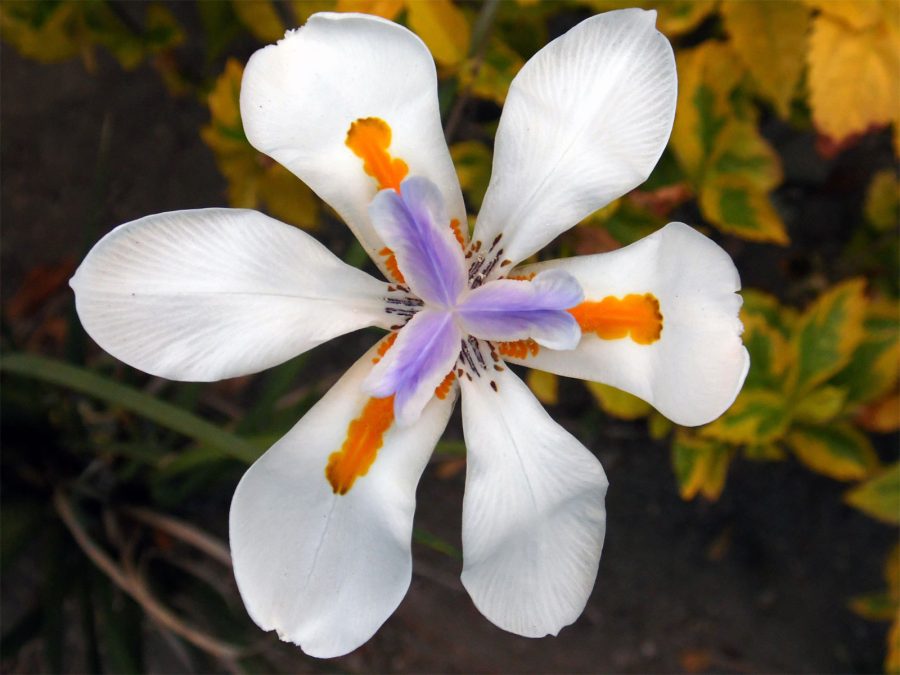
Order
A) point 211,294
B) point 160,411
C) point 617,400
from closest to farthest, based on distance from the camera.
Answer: point 211,294 < point 160,411 < point 617,400

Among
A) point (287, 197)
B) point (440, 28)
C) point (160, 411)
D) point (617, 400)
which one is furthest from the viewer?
point (287, 197)

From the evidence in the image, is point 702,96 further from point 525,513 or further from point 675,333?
point 525,513

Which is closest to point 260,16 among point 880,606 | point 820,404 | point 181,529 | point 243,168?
point 243,168

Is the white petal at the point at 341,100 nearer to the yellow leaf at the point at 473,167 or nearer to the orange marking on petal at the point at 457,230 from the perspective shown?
the orange marking on petal at the point at 457,230

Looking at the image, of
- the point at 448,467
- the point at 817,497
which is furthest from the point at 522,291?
the point at 817,497

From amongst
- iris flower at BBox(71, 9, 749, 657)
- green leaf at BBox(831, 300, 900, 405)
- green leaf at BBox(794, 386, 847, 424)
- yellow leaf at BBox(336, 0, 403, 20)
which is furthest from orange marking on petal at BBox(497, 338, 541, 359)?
green leaf at BBox(831, 300, 900, 405)

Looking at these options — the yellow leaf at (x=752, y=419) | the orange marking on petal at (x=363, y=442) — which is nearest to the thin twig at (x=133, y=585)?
the orange marking on petal at (x=363, y=442)
